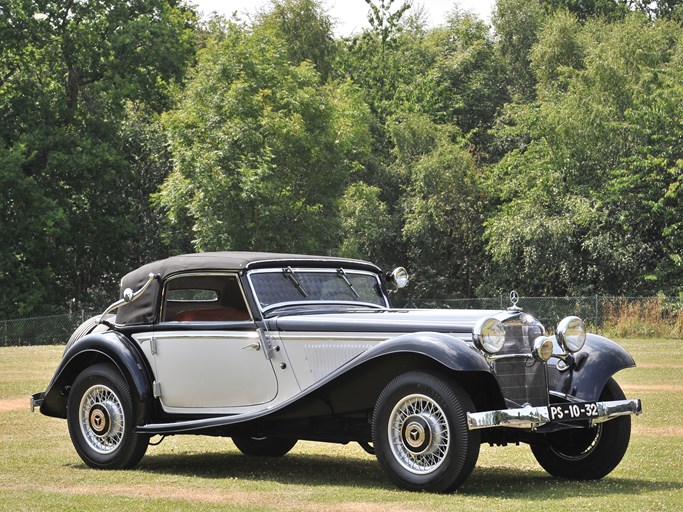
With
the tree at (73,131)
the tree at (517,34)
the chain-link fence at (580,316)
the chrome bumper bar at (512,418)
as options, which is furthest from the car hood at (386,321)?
the tree at (517,34)

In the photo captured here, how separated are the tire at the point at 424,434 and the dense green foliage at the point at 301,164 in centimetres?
3537

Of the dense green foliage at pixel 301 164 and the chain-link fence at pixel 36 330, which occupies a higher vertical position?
the dense green foliage at pixel 301 164

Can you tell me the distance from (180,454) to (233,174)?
33662mm

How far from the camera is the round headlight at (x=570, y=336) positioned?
34.0 feet

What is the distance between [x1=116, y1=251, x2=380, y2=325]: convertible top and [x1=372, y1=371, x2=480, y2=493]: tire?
2118mm

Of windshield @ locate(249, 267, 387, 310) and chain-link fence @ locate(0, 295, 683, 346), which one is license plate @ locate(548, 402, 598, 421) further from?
chain-link fence @ locate(0, 295, 683, 346)

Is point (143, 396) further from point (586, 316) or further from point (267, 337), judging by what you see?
point (586, 316)

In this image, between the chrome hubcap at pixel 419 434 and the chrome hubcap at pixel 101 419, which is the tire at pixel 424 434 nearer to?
the chrome hubcap at pixel 419 434

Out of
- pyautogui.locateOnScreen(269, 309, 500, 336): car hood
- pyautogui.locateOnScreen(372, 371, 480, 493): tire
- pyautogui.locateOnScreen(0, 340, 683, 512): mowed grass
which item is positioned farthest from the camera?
pyautogui.locateOnScreen(269, 309, 500, 336): car hood

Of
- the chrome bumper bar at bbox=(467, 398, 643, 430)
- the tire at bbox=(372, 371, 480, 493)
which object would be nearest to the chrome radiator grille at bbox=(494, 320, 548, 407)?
the chrome bumper bar at bbox=(467, 398, 643, 430)

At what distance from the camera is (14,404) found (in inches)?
742

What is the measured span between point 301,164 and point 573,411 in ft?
129

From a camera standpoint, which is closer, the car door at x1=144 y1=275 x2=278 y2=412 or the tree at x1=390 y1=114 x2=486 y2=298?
the car door at x1=144 y1=275 x2=278 y2=412

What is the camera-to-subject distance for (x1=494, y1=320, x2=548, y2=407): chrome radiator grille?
9812mm
